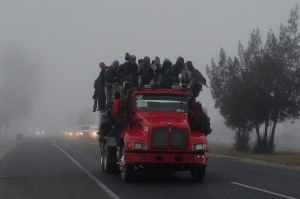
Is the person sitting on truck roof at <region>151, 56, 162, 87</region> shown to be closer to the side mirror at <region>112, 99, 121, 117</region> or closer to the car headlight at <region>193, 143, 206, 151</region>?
the side mirror at <region>112, 99, 121, 117</region>

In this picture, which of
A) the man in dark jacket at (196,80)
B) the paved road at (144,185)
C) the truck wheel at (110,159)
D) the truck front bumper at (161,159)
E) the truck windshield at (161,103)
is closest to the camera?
the paved road at (144,185)

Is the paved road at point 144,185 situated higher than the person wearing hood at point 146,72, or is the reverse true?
the person wearing hood at point 146,72

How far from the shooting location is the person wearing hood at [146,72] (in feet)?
61.0

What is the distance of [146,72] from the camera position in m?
18.6

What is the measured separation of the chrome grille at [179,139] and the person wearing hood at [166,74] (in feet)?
8.17

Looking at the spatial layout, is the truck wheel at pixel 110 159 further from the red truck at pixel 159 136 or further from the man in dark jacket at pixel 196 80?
the man in dark jacket at pixel 196 80

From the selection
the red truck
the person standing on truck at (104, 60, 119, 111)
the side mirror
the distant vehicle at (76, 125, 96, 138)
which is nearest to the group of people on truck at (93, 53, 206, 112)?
the person standing on truck at (104, 60, 119, 111)

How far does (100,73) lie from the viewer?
21.5 m

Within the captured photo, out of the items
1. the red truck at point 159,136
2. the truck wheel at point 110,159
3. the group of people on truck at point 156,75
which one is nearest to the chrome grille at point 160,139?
the red truck at point 159,136

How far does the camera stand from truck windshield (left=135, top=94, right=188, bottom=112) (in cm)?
1747

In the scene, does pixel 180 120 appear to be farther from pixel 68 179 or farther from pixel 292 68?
pixel 292 68

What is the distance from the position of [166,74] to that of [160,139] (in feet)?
9.84

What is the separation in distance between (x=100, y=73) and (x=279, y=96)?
16.6m

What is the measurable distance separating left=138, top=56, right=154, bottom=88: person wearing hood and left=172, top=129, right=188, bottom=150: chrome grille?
8.59 ft
